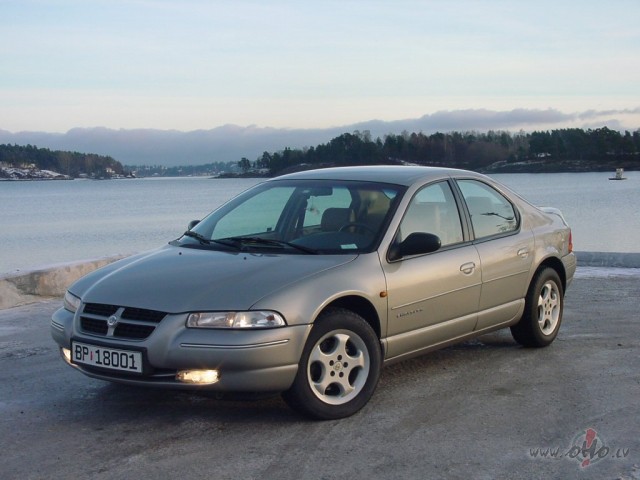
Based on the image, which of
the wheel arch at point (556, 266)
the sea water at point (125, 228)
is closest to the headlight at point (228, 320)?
the wheel arch at point (556, 266)

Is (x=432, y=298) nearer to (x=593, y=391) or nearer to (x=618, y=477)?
(x=593, y=391)

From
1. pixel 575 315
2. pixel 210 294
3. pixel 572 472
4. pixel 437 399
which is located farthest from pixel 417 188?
pixel 575 315

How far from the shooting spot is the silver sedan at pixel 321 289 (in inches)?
190

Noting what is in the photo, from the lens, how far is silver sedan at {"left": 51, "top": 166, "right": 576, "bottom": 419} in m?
4.82

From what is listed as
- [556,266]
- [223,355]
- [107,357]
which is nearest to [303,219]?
[223,355]

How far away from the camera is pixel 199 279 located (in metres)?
5.12

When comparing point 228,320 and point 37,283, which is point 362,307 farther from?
point 37,283

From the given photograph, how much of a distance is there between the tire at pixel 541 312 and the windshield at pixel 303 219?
67.2 inches

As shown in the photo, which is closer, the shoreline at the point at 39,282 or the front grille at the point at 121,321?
the front grille at the point at 121,321

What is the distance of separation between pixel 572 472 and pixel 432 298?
178 centimetres

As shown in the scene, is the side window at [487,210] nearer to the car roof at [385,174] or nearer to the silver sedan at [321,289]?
the silver sedan at [321,289]

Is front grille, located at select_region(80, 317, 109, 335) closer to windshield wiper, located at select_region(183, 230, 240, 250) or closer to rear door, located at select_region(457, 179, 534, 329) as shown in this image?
windshield wiper, located at select_region(183, 230, 240, 250)

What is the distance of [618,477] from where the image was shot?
423 cm

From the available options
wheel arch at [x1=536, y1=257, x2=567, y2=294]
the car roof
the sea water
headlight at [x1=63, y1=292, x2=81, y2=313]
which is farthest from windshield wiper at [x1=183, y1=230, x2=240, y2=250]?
the sea water
